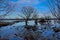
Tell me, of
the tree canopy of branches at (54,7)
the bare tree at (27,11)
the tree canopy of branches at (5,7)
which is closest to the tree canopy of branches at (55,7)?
the tree canopy of branches at (54,7)

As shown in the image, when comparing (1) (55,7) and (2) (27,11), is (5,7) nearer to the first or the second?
(2) (27,11)

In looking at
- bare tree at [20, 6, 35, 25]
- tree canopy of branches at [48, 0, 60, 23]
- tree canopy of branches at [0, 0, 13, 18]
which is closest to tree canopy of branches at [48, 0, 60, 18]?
tree canopy of branches at [48, 0, 60, 23]

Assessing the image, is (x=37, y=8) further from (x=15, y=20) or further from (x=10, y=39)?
(x=10, y=39)

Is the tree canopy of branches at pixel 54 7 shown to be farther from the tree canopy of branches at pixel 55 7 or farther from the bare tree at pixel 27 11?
the bare tree at pixel 27 11

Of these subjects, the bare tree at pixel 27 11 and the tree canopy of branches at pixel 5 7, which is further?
the tree canopy of branches at pixel 5 7

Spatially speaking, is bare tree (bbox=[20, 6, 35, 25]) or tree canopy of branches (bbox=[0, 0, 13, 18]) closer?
bare tree (bbox=[20, 6, 35, 25])

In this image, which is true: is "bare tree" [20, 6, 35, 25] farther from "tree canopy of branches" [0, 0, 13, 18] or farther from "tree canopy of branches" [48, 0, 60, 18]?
"tree canopy of branches" [48, 0, 60, 18]

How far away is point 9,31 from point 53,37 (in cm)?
101

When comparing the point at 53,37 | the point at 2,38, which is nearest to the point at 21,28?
the point at 2,38

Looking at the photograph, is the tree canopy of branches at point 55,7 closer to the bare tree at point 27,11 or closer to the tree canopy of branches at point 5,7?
the bare tree at point 27,11

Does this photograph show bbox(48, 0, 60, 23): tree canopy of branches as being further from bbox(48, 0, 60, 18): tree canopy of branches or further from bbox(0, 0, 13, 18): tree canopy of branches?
bbox(0, 0, 13, 18): tree canopy of branches

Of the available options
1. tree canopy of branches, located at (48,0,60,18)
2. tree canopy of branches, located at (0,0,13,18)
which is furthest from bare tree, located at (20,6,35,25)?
tree canopy of branches, located at (48,0,60,18)

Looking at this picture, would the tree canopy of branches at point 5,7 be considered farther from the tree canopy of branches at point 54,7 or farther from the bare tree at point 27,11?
the tree canopy of branches at point 54,7

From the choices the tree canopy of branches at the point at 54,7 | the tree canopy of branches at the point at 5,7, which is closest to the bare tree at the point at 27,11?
the tree canopy of branches at the point at 5,7
